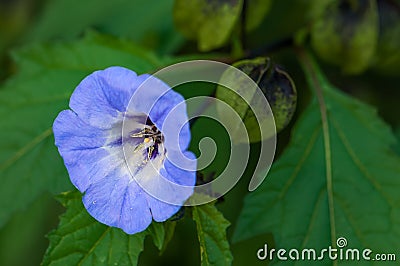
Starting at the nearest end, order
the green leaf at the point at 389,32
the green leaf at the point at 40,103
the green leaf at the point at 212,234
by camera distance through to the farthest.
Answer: the green leaf at the point at 212,234
the green leaf at the point at 40,103
the green leaf at the point at 389,32

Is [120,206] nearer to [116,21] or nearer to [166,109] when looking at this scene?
[166,109]

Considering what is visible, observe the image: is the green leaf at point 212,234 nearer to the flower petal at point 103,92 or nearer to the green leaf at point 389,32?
the flower petal at point 103,92

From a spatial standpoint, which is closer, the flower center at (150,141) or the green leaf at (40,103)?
the flower center at (150,141)

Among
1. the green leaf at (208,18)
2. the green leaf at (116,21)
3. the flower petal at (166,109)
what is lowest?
the flower petal at (166,109)

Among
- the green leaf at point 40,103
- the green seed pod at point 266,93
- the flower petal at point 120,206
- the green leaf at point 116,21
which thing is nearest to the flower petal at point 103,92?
the flower petal at point 120,206

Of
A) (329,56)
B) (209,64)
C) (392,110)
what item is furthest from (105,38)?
(392,110)

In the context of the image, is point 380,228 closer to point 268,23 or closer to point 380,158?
point 380,158

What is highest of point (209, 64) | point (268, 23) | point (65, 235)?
point (268, 23)
